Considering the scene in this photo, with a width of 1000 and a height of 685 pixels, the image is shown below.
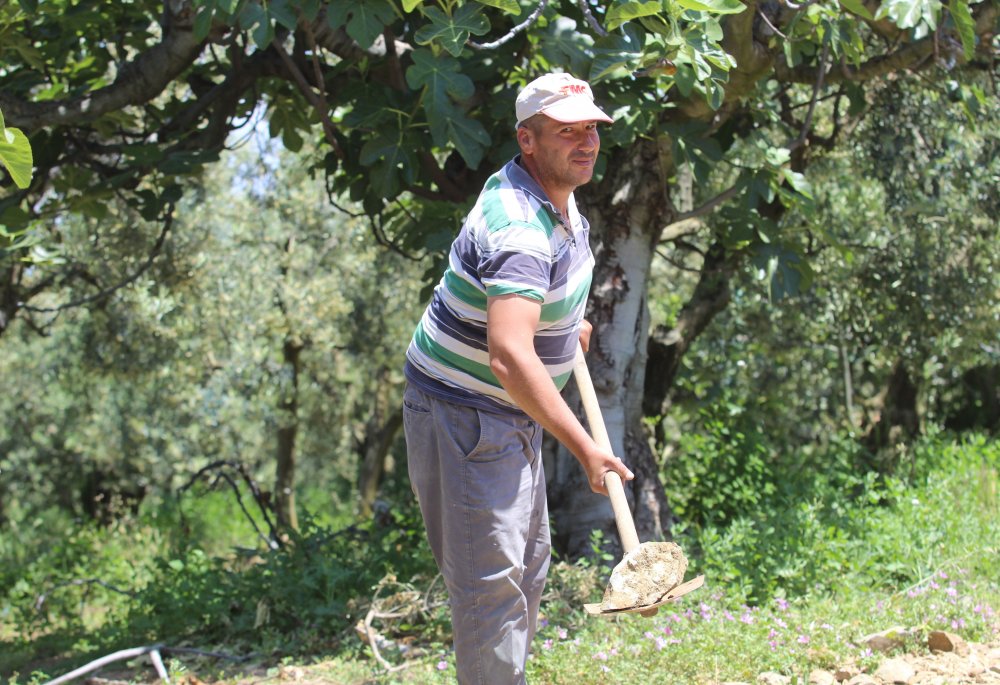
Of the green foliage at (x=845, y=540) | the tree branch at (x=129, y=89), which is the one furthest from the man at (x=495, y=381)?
the tree branch at (x=129, y=89)

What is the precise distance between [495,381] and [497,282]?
1.18 ft

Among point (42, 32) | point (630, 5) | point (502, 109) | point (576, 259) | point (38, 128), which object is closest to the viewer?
point (576, 259)

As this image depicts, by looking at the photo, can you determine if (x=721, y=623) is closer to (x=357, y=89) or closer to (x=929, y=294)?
(x=357, y=89)

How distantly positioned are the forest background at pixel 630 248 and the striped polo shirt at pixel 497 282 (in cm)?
109

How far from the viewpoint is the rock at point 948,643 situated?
363 centimetres

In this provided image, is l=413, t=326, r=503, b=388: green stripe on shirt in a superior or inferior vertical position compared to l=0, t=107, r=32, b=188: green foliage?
inferior

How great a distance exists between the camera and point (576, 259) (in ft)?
9.20

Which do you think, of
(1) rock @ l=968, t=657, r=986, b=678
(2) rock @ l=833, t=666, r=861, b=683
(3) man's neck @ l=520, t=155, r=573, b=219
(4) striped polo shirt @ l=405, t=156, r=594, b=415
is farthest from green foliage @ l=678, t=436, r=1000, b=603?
(3) man's neck @ l=520, t=155, r=573, b=219

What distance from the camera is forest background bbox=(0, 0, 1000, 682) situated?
14.0ft

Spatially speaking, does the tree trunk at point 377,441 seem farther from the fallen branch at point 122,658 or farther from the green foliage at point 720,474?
the fallen branch at point 122,658

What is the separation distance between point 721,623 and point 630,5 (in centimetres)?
219

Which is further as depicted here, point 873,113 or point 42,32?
point 873,113

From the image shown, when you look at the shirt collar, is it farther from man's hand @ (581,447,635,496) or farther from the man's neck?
man's hand @ (581,447,635,496)

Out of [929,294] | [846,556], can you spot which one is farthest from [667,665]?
[929,294]
